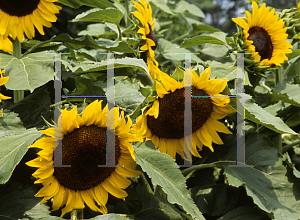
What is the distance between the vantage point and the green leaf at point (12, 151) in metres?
0.61

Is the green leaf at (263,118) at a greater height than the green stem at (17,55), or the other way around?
the green stem at (17,55)

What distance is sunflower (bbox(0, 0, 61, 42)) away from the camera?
0.84m

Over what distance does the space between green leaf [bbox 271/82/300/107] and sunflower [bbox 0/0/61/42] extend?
2.22 feet

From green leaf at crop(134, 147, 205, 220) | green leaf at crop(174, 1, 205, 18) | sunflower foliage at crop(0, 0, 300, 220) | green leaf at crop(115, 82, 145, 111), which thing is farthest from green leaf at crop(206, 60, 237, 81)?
green leaf at crop(174, 1, 205, 18)

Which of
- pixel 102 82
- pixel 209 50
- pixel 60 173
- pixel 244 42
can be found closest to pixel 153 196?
pixel 60 173

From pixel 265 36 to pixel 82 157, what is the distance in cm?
72

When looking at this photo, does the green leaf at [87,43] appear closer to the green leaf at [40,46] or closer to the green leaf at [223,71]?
the green leaf at [40,46]

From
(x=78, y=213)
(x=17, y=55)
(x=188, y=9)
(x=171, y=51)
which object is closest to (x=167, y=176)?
(x=78, y=213)

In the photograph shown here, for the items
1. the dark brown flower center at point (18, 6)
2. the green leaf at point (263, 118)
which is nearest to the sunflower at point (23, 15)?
the dark brown flower center at point (18, 6)

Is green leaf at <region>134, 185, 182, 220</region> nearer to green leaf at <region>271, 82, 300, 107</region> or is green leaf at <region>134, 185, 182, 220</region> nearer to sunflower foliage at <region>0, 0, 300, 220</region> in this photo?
sunflower foliage at <region>0, 0, 300, 220</region>

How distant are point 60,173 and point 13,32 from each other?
443 millimetres

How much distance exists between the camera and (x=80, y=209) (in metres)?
0.71

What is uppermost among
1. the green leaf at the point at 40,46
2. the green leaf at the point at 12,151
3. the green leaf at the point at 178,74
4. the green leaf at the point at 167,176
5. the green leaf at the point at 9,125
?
the green leaf at the point at 40,46

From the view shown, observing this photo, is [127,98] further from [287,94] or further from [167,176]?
[287,94]
